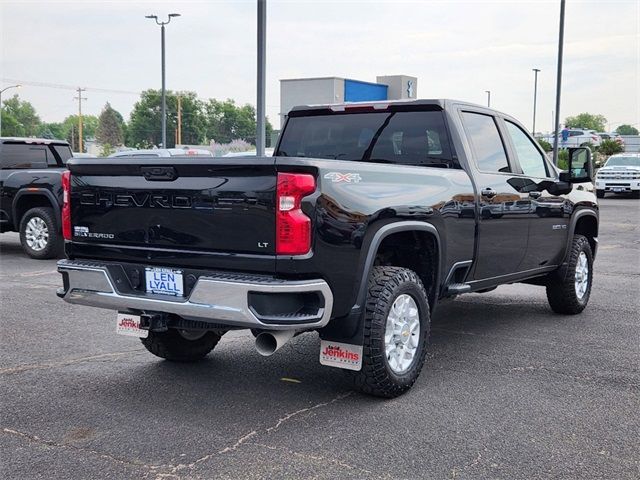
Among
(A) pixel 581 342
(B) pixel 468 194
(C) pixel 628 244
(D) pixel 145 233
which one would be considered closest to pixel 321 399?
(D) pixel 145 233

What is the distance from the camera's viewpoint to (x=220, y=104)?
13250cm

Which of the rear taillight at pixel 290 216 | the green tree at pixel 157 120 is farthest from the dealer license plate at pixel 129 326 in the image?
the green tree at pixel 157 120

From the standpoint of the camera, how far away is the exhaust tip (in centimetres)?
435

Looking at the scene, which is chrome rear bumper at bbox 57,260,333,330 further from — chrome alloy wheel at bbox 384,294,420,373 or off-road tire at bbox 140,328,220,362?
off-road tire at bbox 140,328,220,362

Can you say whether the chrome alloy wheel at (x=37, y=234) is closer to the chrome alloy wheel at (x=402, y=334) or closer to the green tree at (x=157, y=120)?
the chrome alloy wheel at (x=402, y=334)

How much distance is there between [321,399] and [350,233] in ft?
3.87

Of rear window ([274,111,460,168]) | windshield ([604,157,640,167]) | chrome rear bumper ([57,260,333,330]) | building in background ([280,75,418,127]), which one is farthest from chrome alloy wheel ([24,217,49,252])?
windshield ([604,157,640,167])

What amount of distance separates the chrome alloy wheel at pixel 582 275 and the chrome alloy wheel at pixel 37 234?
307 inches

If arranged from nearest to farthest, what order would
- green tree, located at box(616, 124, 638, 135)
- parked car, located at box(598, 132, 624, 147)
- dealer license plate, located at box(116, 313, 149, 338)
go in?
1. dealer license plate, located at box(116, 313, 149, 338)
2. parked car, located at box(598, 132, 624, 147)
3. green tree, located at box(616, 124, 638, 135)

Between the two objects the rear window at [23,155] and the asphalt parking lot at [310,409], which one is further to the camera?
the rear window at [23,155]

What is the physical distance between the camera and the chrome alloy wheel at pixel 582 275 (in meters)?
7.65

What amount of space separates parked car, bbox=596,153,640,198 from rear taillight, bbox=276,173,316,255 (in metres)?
25.3

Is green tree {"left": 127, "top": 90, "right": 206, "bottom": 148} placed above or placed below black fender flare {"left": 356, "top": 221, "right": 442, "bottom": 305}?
above

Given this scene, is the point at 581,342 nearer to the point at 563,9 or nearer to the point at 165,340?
the point at 165,340
